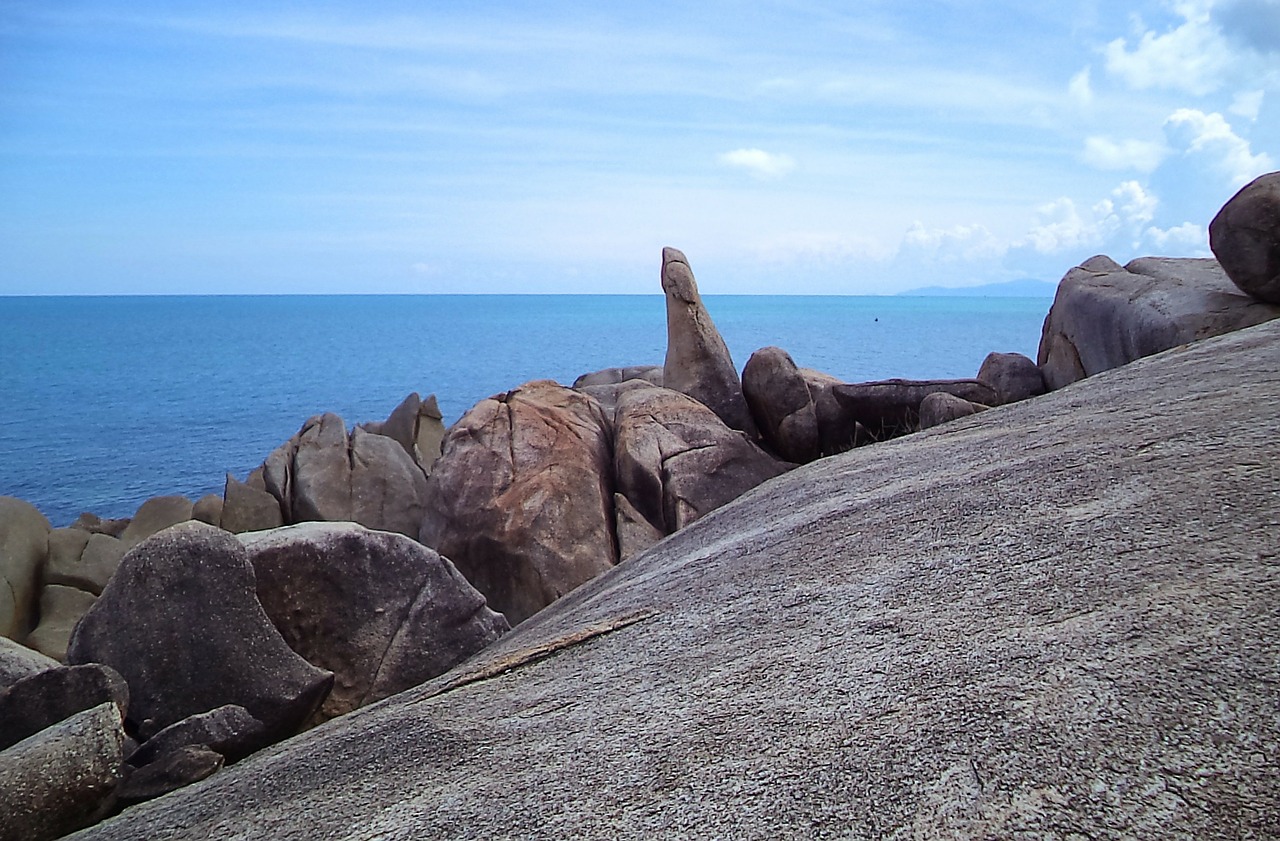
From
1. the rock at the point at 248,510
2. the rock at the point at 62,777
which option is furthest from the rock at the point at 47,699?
the rock at the point at 248,510

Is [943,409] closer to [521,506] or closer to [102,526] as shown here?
[521,506]

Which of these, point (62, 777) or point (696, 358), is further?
Answer: point (696, 358)

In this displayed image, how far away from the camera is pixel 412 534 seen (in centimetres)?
1680

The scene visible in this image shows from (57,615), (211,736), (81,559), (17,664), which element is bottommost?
(57,615)

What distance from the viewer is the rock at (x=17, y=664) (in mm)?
6809

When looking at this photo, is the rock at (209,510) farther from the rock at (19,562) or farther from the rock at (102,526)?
the rock at (19,562)

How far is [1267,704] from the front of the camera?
3344 millimetres

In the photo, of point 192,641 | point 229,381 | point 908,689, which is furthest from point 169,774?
point 229,381

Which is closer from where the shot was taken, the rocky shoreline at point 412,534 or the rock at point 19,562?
the rocky shoreline at point 412,534

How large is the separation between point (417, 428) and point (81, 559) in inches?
330

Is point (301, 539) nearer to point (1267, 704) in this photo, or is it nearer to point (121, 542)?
point (1267, 704)

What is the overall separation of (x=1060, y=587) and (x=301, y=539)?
576 centimetres

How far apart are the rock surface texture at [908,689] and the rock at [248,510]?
11.9 metres

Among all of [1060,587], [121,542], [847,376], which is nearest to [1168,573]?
[1060,587]
